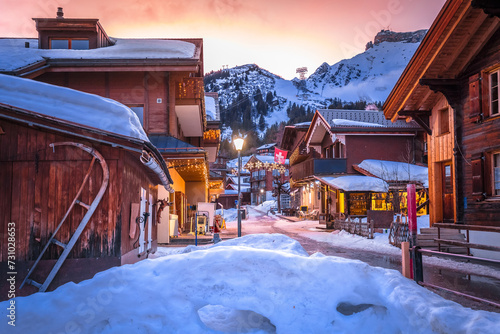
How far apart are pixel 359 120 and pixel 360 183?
28.2 feet

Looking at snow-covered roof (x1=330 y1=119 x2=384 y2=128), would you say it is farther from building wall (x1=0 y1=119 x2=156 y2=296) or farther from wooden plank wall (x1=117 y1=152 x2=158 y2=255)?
building wall (x1=0 y1=119 x2=156 y2=296)

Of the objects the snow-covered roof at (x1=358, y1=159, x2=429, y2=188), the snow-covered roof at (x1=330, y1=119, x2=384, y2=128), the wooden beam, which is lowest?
the snow-covered roof at (x1=358, y1=159, x2=429, y2=188)

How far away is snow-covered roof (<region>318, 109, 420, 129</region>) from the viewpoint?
32000 millimetres

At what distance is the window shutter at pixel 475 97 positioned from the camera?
1321cm

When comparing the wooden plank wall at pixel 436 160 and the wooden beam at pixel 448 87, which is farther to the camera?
the wooden plank wall at pixel 436 160

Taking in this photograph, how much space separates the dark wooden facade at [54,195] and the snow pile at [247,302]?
1.75 meters

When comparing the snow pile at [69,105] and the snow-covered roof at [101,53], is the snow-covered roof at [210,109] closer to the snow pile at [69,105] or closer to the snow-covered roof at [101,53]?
the snow-covered roof at [101,53]

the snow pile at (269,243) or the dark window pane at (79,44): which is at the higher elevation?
the dark window pane at (79,44)

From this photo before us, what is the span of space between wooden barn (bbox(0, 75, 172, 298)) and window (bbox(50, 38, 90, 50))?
12.9 metres

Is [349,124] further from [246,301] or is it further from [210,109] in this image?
[246,301]

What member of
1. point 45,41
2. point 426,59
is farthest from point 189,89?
point 426,59

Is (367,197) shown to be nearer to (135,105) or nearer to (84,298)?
(135,105)

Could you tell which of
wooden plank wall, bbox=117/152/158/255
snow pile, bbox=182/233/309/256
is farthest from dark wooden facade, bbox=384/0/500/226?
→ wooden plank wall, bbox=117/152/158/255

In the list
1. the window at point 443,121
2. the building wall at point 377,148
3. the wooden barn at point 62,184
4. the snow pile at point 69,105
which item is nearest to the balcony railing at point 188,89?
the window at point 443,121
